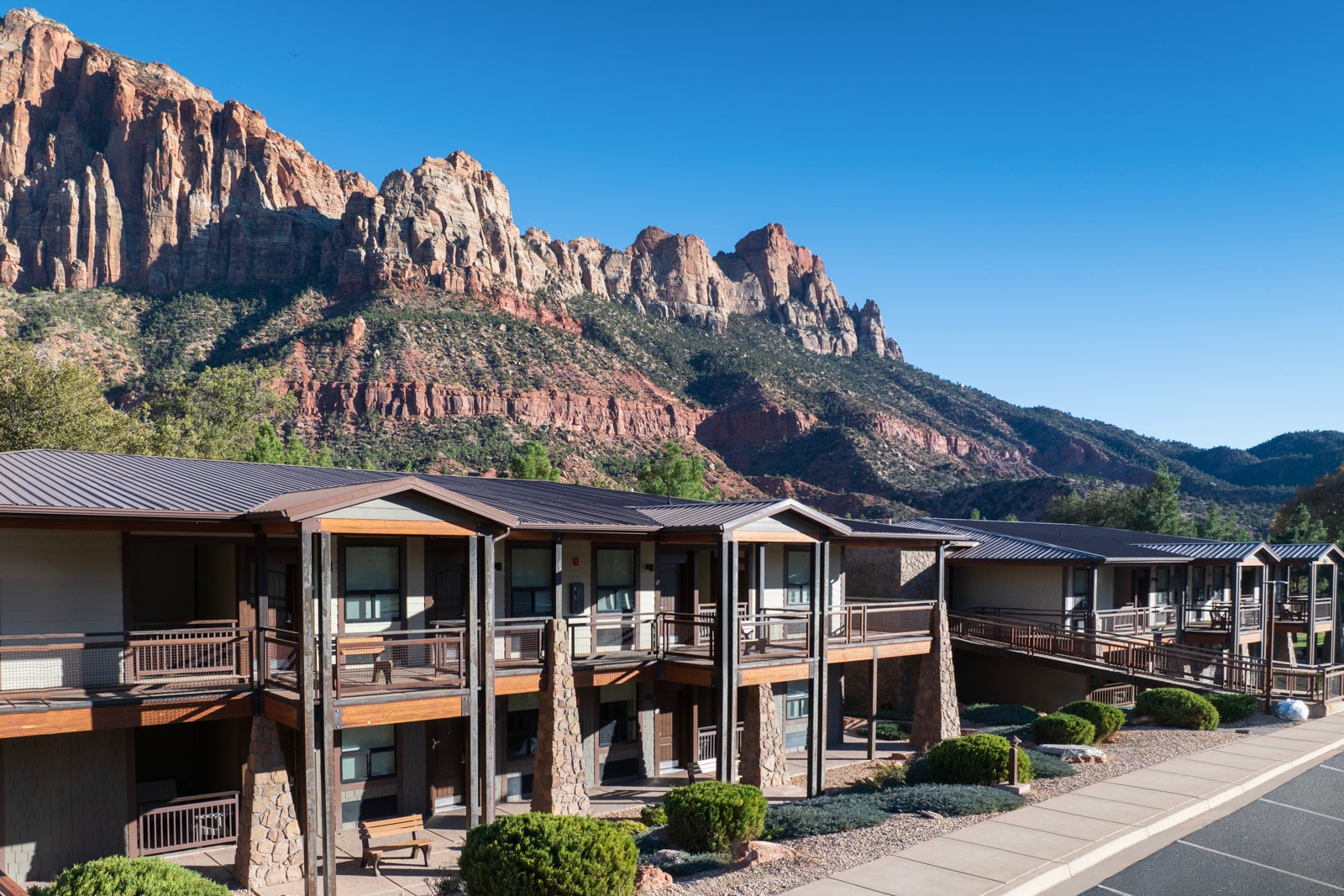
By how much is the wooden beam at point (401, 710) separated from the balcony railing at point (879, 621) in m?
8.78

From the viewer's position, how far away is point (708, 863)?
44.0 feet

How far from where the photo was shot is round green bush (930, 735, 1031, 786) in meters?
17.7

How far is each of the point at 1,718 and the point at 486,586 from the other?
6.99 m

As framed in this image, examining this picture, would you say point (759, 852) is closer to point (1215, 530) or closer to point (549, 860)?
point (549, 860)

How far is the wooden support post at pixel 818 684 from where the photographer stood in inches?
795

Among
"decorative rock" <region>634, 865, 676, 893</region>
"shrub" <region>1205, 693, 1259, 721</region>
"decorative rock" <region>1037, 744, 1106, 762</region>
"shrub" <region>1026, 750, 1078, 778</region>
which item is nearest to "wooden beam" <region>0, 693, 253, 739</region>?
"decorative rock" <region>634, 865, 676, 893</region>

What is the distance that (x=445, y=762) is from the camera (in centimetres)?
1908

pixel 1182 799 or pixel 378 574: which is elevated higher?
pixel 378 574

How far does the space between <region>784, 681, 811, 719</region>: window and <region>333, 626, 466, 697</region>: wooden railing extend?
33.6 ft

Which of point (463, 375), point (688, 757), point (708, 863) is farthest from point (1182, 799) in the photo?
point (463, 375)

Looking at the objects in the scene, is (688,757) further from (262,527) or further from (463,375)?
(463,375)

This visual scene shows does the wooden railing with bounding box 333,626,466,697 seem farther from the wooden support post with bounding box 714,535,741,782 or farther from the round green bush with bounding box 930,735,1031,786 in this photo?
the round green bush with bounding box 930,735,1031,786

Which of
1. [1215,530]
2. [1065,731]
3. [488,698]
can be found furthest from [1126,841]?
[1215,530]

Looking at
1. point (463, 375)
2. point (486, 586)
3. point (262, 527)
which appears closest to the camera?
point (262, 527)
